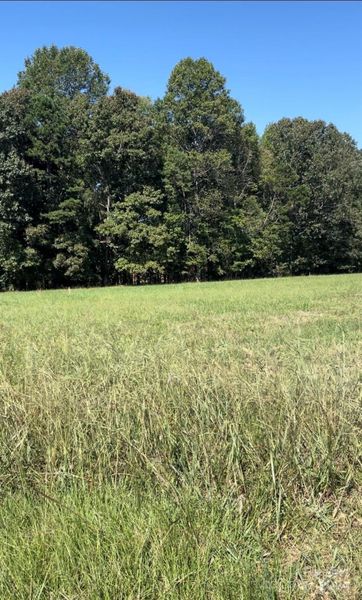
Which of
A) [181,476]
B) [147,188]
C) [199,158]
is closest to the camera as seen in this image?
[181,476]

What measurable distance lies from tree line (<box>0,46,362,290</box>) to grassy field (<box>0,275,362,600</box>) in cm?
3226

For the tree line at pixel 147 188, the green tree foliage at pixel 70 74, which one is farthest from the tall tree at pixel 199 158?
the green tree foliage at pixel 70 74

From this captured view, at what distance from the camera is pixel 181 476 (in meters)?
3.68

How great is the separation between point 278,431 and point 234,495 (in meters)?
0.63

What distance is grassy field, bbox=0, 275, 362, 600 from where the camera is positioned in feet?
8.93

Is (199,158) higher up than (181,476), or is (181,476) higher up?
(199,158)

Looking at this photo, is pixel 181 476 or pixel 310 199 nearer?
pixel 181 476

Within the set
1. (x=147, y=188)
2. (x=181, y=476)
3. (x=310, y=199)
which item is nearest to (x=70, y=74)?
(x=147, y=188)

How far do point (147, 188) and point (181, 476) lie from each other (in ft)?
125

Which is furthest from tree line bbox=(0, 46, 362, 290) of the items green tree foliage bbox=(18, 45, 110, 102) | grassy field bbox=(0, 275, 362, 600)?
grassy field bbox=(0, 275, 362, 600)

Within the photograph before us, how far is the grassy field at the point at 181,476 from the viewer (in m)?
2.72

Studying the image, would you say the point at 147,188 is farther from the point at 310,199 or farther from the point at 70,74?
the point at 310,199

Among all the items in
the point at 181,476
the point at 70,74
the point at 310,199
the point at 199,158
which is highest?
the point at 70,74

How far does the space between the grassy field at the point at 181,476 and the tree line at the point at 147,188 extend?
32256 mm
